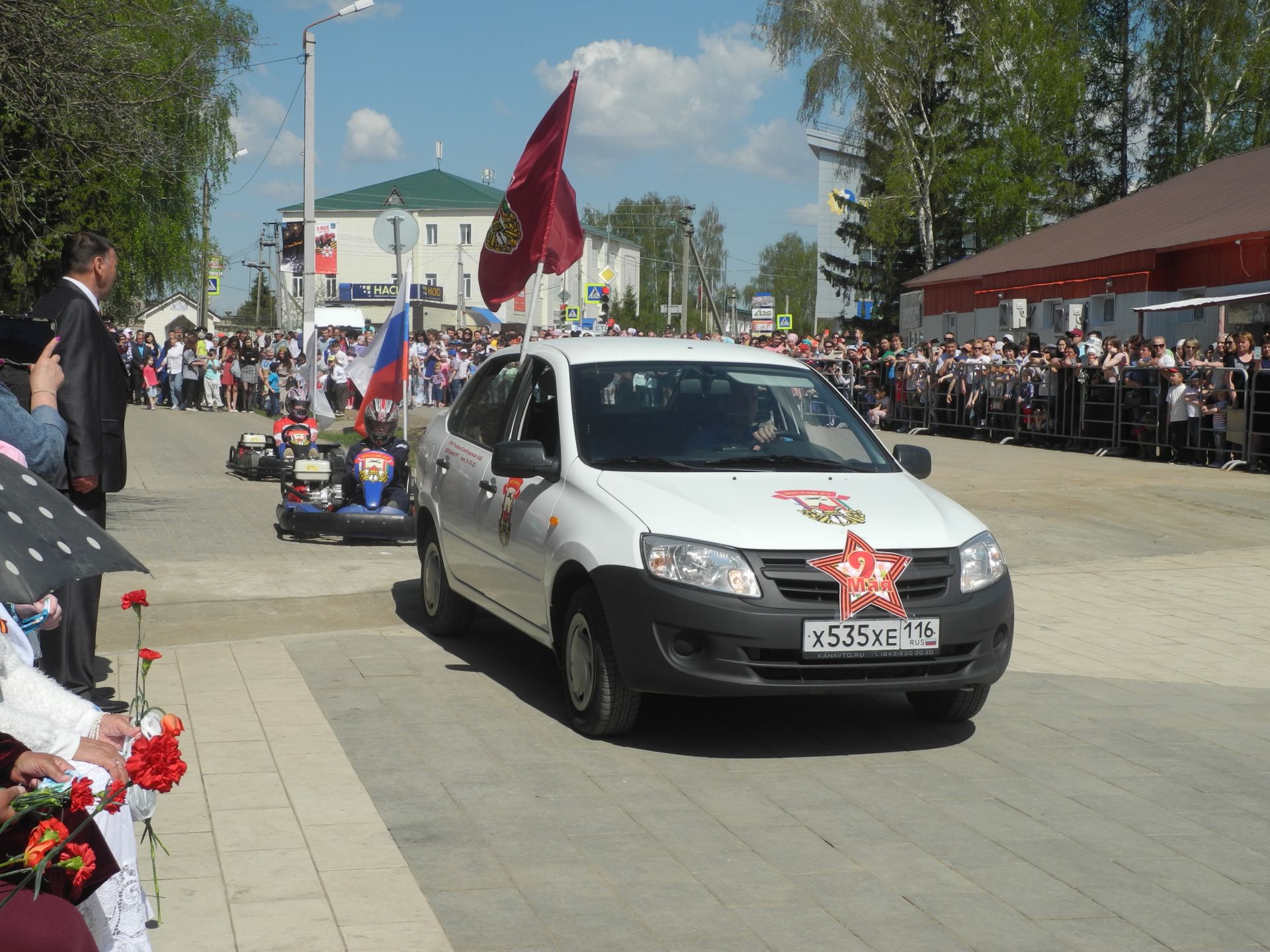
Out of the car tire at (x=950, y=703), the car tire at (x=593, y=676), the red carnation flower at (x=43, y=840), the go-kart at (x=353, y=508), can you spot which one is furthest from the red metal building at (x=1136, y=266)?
the red carnation flower at (x=43, y=840)

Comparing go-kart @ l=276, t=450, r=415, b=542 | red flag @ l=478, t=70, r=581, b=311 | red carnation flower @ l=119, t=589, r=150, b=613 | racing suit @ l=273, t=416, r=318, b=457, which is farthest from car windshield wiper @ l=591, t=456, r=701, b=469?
racing suit @ l=273, t=416, r=318, b=457

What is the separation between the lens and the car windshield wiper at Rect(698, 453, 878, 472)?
264 inches

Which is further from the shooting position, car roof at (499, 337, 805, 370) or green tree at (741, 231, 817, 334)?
green tree at (741, 231, 817, 334)

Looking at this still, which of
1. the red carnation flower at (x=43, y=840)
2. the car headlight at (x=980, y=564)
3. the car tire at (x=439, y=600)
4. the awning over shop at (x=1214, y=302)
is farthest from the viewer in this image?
the awning over shop at (x=1214, y=302)

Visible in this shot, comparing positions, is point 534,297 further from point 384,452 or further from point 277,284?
point 277,284

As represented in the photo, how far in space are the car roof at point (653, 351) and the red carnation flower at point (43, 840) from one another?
5.00 meters

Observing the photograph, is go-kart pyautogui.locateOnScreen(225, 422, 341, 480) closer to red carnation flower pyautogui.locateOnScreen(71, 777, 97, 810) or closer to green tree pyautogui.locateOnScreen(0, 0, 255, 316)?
green tree pyautogui.locateOnScreen(0, 0, 255, 316)

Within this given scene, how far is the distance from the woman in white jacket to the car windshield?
3.50 m

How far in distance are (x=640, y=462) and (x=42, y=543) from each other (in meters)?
3.93

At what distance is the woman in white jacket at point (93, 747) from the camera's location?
3.05m

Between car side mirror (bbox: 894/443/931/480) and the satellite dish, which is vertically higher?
the satellite dish

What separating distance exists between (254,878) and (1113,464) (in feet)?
57.5

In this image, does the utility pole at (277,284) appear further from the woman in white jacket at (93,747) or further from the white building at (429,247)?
the woman in white jacket at (93,747)

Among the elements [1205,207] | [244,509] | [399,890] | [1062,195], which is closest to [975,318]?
[1205,207]
